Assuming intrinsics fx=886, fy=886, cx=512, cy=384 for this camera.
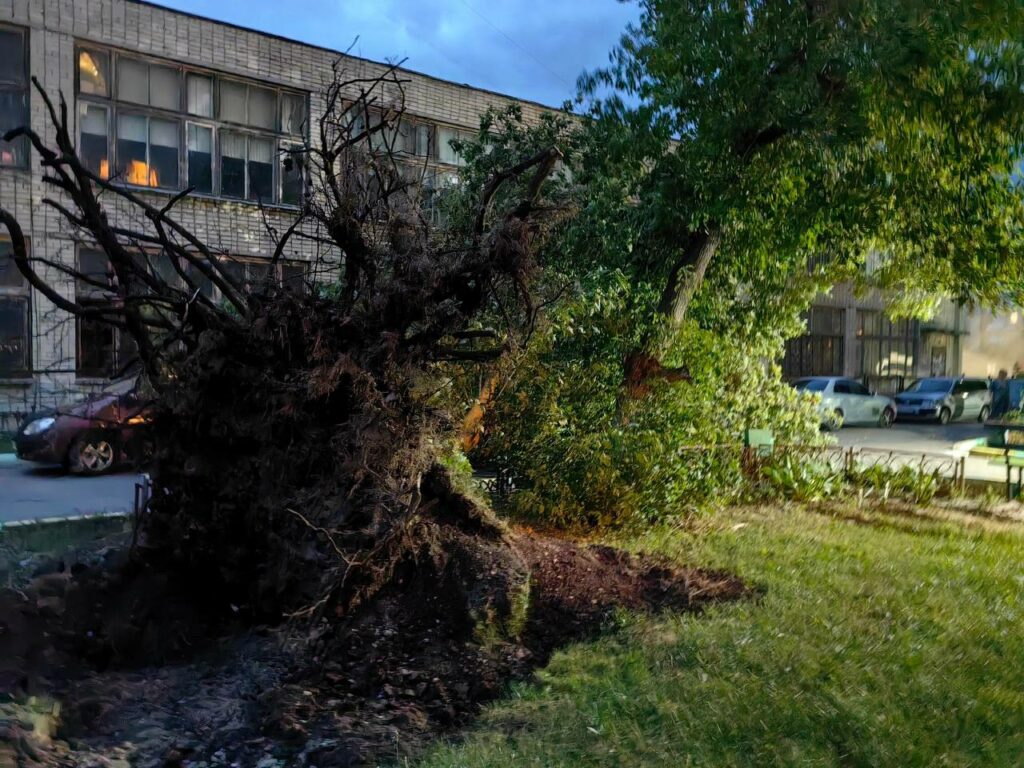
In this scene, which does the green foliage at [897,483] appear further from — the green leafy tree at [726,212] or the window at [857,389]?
the window at [857,389]

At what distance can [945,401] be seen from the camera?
96.7 feet

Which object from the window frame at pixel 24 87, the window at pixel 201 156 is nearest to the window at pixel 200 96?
the window at pixel 201 156

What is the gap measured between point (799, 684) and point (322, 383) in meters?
3.16

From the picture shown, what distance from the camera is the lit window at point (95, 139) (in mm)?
17938

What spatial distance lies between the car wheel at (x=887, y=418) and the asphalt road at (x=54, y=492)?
22.3 m

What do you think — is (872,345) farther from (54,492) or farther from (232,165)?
(54,492)

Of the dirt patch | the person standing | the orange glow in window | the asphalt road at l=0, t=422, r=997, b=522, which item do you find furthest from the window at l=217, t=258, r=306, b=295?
the person standing

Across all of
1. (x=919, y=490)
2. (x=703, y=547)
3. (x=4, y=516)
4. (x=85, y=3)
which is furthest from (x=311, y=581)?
(x=85, y=3)

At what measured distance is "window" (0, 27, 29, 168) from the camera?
16.8 metres

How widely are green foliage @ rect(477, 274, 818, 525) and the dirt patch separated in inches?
72.2

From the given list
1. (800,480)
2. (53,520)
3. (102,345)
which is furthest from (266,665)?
(800,480)

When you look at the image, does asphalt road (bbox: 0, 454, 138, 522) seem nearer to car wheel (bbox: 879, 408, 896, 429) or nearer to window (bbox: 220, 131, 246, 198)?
window (bbox: 220, 131, 246, 198)

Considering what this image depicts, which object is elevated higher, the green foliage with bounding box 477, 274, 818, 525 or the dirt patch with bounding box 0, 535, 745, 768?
the green foliage with bounding box 477, 274, 818, 525

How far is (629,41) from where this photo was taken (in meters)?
10.4
